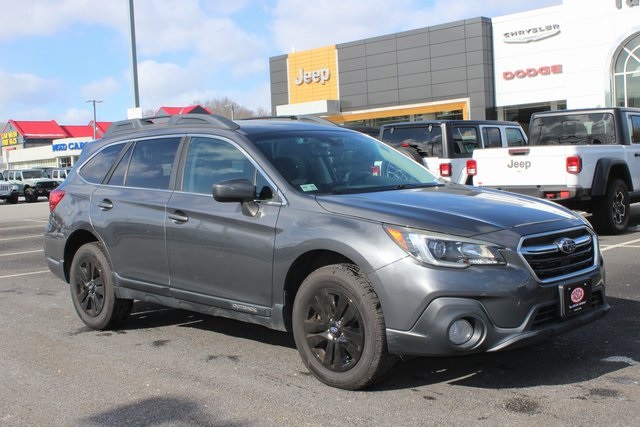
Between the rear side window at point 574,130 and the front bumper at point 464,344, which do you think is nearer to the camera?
the front bumper at point 464,344

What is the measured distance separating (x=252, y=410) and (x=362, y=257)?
3.68ft

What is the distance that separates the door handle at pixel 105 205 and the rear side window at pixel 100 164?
1.06ft

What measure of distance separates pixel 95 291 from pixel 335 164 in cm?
260

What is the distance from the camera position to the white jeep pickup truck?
35.2 ft

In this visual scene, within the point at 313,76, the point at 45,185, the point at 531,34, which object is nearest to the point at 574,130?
the point at 531,34

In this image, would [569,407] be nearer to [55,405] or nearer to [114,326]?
[55,405]

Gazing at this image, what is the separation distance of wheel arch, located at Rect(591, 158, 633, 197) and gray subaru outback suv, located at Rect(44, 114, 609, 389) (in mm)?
6035

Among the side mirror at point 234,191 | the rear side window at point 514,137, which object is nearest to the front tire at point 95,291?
the side mirror at point 234,191

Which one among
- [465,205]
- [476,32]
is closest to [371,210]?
[465,205]

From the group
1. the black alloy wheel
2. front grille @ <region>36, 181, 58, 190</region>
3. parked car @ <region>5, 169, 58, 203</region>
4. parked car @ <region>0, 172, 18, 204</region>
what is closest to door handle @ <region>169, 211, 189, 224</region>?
the black alloy wheel

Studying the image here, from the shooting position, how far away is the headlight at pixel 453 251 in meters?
4.04

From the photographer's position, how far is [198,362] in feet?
17.1

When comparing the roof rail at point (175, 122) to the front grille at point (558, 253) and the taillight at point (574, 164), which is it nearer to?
the front grille at point (558, 253)

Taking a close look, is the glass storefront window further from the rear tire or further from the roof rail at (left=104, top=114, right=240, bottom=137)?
the roof rail at (left=104, top=114, right=240, bottom=137)
